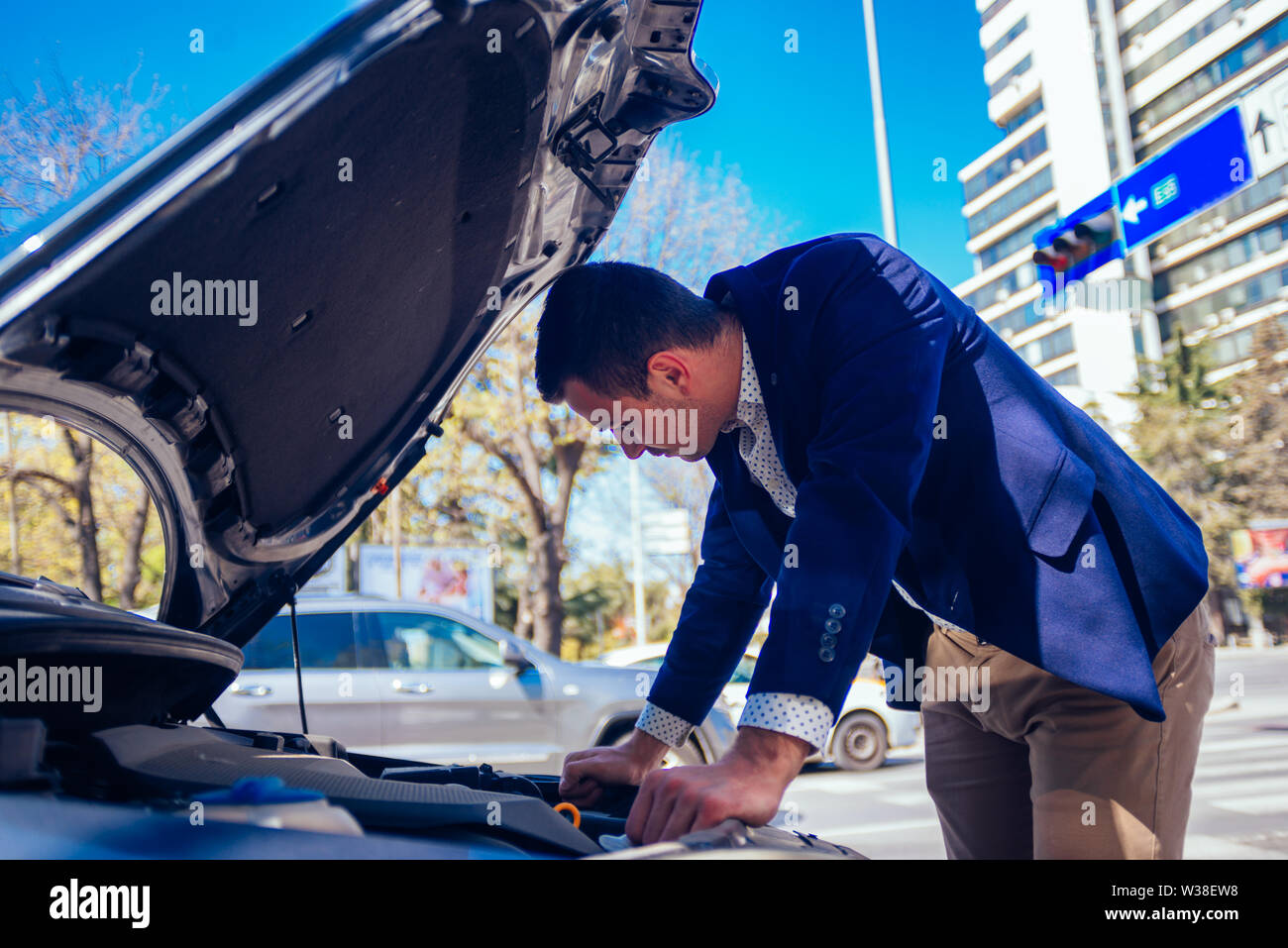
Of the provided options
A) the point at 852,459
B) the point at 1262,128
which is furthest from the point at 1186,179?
the point at 852,459

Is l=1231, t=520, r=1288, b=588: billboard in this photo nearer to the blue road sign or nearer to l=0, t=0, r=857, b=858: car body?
the blue road sign

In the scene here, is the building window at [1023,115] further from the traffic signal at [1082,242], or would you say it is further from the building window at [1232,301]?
the traffic signal at [1082,242]

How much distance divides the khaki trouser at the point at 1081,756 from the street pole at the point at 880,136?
10.5m

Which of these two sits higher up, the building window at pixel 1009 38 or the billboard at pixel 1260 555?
the building window at pixel 1009 38

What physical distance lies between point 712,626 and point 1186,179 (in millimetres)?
6980

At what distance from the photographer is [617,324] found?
155cm

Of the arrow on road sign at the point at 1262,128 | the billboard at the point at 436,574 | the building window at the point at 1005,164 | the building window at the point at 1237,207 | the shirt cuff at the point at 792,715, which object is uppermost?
the building window at the point at 1005,164

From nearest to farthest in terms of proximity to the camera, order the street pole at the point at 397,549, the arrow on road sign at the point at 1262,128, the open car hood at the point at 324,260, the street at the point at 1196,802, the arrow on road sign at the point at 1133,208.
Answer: the open car hood at the point at 324,260
the street at the point at 1196,802
the arrow on road sign at the point at 1262,128
the arrow on road sign at the point at 1133,208
the street pole at the point at 397,549

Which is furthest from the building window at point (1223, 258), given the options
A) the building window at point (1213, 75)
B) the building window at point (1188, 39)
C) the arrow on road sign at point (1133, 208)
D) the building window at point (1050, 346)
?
the arrow on road sign at point (1133, 208)

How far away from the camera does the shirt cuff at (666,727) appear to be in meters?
1.79

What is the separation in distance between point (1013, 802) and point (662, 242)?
48.9ft
